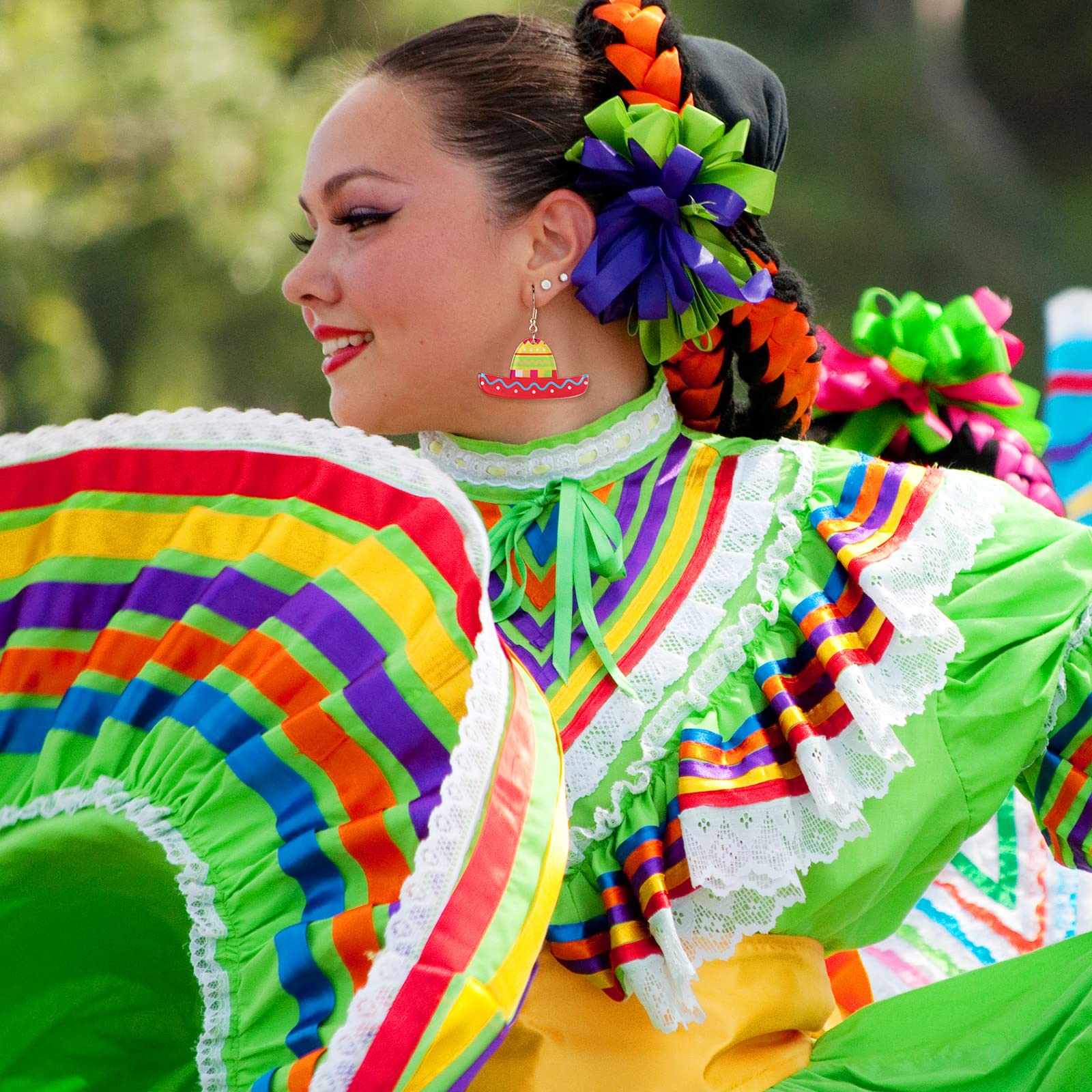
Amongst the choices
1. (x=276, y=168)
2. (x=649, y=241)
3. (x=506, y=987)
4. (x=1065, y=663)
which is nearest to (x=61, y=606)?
(x=506, y=987)

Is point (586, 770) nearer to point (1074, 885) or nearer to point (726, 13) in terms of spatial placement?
point (1074, 885)

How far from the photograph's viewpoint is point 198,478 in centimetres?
105

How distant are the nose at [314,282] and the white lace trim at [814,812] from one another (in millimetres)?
529

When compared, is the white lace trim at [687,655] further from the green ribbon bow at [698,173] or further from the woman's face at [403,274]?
the woman's face at [403,274]

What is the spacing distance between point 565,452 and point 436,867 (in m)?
0.67

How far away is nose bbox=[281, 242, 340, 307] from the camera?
1450mm

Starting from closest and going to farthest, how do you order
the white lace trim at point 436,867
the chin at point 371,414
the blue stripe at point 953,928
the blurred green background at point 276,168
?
the white lace trim at point 436,867 → the chin at point 371,414 → the blue stripe at point 953,928 → the blurred green background at point 276,168

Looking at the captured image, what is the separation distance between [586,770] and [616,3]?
81 centimetres

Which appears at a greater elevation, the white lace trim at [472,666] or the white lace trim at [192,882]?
the white lace trim at [472,666]

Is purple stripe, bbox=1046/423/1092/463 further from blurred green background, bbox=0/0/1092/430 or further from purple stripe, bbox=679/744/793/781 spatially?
blurred green background, bbox=0/0/1092/430

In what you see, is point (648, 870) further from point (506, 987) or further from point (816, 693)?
point (506, 987)

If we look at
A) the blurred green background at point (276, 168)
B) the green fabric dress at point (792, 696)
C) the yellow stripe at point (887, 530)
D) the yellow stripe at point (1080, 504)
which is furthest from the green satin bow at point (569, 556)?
the blurred green background at point (276, 168)

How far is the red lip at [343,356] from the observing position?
1.47 metres

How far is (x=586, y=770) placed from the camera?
132 cm
